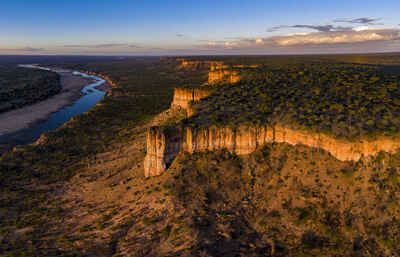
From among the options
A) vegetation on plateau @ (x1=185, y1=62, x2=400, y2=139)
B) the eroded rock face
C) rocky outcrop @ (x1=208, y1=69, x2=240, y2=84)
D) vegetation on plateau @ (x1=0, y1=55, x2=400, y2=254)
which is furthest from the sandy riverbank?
vegetation on plateau @ (x1=185, y1=62, x2=400, y2=139)

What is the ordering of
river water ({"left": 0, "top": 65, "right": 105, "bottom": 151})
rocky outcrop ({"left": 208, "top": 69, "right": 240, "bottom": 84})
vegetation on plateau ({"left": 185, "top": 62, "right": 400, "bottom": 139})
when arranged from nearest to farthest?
vegetation on plateau ({"left": 185, "top": 62, "right": 400, "bottom": 139}), rocky outcrop ({"left": 208, "top": 69, "right": 240, "bottom": 84}), river water ({"left": 0, "top": 65, "right": 105, "bottom": 151})

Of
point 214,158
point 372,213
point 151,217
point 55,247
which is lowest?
point 55,247

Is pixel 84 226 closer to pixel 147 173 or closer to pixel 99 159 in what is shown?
pixel 147 173

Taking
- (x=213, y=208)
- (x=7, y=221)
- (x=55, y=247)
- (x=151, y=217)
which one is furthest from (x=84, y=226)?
(x=213, y=208)

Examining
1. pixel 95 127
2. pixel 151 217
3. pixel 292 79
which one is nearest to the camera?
pixel 151 217

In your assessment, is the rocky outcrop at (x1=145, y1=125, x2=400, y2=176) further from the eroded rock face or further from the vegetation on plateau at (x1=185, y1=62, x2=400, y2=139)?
the vegetation on plateau at (x1=185, y1=62, x2=400, y2=139)
